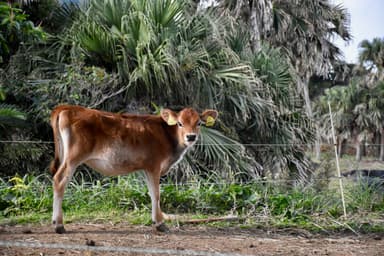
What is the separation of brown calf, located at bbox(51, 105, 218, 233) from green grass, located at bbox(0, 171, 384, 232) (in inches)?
30.7

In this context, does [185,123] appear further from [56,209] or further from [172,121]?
[56,209]

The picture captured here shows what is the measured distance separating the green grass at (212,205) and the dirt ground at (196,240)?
0.38 meters

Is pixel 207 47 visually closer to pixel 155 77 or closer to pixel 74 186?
pixel 155 77

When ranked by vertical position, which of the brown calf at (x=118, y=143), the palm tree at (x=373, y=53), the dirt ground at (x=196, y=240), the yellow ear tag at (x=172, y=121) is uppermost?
the palm tree at (x=373, y=53)

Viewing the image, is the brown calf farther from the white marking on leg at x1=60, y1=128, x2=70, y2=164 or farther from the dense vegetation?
the dense vegetation

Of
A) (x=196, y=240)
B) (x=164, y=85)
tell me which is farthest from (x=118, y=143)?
(x=164, y=85)

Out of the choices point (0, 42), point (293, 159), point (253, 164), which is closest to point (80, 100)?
point (253, 164)

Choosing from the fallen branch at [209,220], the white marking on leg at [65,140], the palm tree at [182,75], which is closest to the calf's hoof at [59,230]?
the white marking on leg at [65,140]

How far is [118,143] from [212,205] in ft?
6.16

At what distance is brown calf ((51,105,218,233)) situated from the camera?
15.6 ft

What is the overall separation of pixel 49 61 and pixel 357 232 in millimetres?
6532

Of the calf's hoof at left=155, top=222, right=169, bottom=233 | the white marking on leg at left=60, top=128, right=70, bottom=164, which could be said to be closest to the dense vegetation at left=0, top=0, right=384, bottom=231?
the calf's hoof at left=155, top=222, right=169, bottom=233

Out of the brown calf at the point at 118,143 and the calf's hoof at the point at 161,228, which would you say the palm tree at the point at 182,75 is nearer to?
the brown calf at the point at 118,143

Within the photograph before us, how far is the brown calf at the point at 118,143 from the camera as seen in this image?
476 cm
